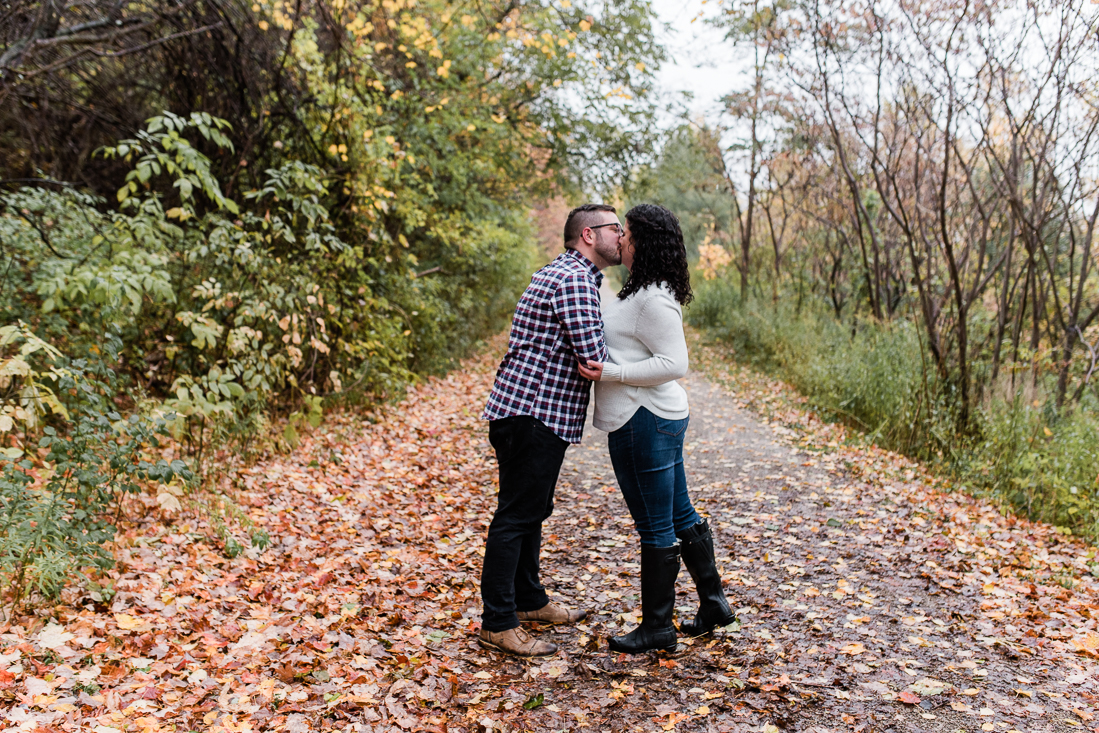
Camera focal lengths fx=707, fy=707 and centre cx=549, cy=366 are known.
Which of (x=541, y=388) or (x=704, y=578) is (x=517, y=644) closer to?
(x=704, y=578)

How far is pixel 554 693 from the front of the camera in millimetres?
3139

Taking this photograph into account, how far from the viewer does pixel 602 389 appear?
329 centimetres

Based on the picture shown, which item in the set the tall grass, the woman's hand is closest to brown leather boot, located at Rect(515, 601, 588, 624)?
the woman's hand

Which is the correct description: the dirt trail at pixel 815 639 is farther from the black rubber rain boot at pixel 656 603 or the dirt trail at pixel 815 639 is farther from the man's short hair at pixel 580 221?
the man's short hair at pixel 580 221

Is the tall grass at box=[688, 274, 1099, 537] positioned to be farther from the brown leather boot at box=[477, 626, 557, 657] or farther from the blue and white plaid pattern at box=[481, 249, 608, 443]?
the blue and white plaid pattern at box=[481, 249, 608, 443]

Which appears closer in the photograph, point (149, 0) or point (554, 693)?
point (554, 693)

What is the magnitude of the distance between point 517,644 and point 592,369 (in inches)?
54.9

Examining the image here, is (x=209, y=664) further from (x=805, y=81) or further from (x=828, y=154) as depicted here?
(x=828, y=154)

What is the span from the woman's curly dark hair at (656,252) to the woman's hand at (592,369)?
394 millimetres

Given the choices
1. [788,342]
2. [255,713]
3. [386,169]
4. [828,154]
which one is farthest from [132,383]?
[828,154]

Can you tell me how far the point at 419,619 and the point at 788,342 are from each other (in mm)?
9952

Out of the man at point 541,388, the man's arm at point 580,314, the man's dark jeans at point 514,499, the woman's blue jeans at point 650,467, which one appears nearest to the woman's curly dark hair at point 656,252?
the man at point 541,388

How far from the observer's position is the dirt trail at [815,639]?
9.68 ft

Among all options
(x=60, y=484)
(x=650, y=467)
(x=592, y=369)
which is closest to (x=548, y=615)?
(x=650, y=467)
